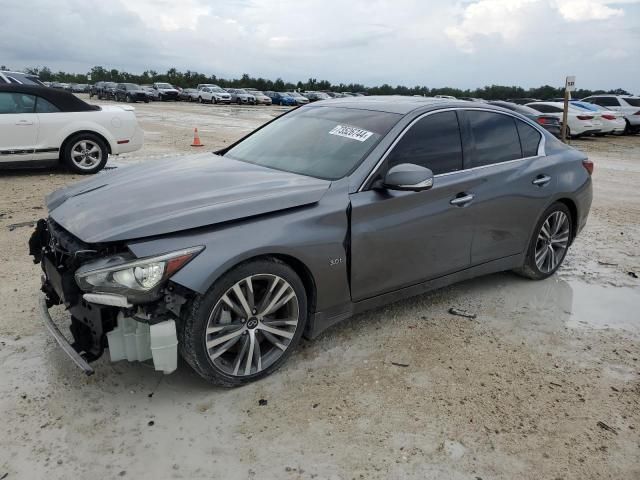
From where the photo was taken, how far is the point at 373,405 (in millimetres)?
3072

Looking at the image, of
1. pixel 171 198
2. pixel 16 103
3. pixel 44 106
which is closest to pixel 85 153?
pixel 44 106

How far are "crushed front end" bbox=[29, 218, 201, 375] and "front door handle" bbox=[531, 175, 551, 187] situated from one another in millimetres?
3074

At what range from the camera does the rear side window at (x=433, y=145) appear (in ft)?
12.3

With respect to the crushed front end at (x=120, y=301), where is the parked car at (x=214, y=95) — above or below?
above

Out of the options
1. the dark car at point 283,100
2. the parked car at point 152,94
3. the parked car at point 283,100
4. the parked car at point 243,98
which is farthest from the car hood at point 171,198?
the parked car at point 283,100

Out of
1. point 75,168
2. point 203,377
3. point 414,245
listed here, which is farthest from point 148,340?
point 75,168

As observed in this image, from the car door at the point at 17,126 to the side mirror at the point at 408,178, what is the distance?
7571mm

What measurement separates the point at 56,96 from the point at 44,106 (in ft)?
1.04

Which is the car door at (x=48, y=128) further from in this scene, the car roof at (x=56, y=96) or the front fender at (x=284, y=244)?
the front fender at (x=284, y=244)

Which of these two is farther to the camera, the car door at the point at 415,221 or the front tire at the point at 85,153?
the front tire at the point at 85,153

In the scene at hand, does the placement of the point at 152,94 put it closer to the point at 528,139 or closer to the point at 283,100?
the point at 283,100

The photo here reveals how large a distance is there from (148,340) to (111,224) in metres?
0.66

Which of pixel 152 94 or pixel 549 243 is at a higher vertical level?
pixel 152 94

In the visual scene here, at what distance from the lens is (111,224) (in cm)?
294
